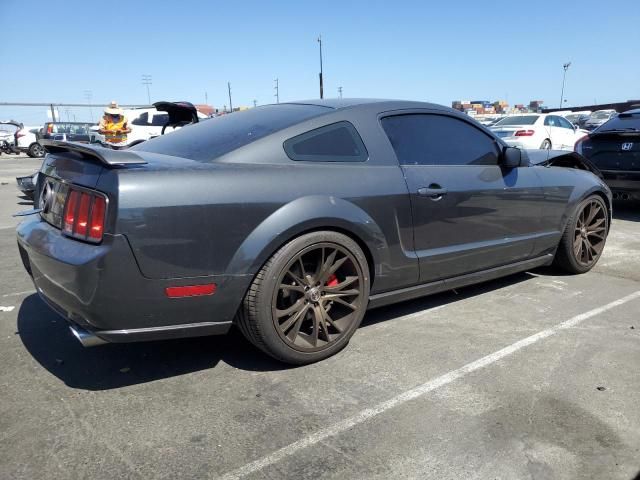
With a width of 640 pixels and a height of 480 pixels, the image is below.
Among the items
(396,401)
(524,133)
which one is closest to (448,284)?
(396,401)

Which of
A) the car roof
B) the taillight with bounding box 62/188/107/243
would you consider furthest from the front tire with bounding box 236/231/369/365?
the car roof

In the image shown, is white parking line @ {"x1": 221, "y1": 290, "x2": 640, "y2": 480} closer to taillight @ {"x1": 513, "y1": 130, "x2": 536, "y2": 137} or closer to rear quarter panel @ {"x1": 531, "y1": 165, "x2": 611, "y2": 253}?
rear quarter panel @ {"x1": 531, "y1": 165, "x2": 611, "y2": 253}

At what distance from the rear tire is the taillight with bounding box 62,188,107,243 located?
3728 millimetres

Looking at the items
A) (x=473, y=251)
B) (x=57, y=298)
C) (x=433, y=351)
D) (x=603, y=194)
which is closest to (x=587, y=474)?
(x=433, y=351)

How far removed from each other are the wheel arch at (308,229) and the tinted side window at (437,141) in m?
0.58

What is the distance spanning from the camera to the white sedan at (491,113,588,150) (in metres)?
14.4

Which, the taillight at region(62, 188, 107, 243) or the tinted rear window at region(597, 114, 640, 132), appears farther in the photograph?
the tinted rear window at region(597, 114, 640, 132)

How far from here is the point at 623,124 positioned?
7.38m

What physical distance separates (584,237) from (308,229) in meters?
3.06

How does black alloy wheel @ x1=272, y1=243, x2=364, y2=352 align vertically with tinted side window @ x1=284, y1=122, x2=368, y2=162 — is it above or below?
below

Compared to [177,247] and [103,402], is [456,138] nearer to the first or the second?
[177,247]

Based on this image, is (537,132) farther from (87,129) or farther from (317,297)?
(87,129)

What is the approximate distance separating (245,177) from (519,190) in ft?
7.54

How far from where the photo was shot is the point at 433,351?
10.4ft
